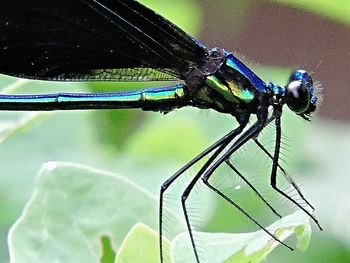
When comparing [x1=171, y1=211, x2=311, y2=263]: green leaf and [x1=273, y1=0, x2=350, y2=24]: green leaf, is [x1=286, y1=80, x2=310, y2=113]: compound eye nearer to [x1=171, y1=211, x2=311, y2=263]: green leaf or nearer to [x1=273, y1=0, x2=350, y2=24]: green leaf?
[x1=273, y1=0, x2=350, y2=24]: green leaf

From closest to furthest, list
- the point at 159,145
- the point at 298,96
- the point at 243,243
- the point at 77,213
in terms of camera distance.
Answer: the point at 243,243 → the point at 77,213 → the point at 298,96 → the point at 159,145

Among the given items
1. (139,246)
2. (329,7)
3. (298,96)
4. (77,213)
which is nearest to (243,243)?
(139,246)

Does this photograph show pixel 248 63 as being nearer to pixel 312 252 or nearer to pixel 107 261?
pixel 312 252

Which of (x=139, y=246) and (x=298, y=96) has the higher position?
(x=298, y=96)

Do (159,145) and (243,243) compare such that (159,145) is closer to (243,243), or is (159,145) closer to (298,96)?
(298,96)

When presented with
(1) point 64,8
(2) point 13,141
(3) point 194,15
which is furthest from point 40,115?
(3) point 194,15

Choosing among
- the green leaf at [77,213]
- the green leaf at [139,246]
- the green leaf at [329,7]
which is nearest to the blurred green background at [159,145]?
the green leaf at [329,7]
